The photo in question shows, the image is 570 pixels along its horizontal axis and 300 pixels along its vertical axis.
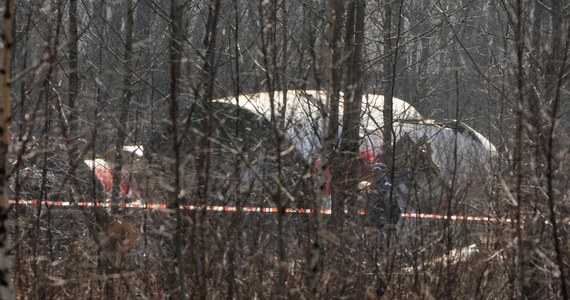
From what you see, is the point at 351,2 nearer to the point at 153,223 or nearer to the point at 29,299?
the point at 153,223

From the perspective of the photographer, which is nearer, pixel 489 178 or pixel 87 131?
pixel 489 178

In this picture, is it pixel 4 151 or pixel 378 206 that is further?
pixel 378 206

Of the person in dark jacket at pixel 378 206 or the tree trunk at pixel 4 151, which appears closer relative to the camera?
the tree trunk at pixel 4 151

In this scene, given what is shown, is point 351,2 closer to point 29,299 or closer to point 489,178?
point 489,178

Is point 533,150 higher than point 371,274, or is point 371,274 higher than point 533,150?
point 533,150

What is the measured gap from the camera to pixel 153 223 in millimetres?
6918

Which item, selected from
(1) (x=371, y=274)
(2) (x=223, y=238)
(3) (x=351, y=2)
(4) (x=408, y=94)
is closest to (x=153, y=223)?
(2) (x=223, y=238)

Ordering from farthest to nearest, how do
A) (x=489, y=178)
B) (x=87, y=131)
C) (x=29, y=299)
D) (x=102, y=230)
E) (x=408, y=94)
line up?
(x=408, y=94)
(x=87, y=131)
(x=489, y=178)
(x=29, y=299)
(x=102, y=230)

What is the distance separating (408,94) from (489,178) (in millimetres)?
36142

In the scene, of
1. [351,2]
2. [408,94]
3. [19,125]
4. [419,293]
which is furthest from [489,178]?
[408,94]

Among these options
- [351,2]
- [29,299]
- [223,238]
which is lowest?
[29,299]

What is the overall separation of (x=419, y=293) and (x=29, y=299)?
8.73ft

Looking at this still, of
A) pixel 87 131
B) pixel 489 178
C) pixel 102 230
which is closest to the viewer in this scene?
pixel 102 230

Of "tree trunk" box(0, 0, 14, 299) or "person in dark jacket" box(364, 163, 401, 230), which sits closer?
"tree trunk" box(0, 0, 14, 299)
